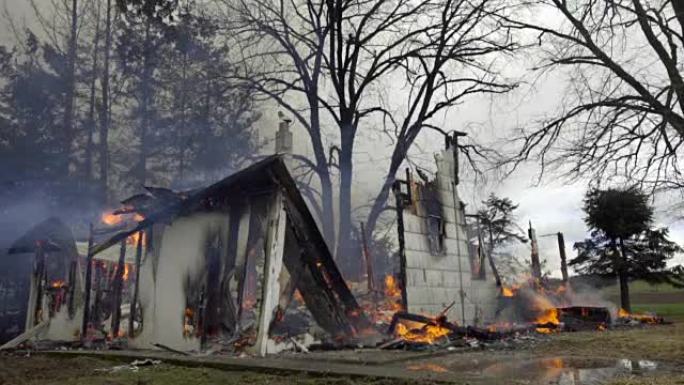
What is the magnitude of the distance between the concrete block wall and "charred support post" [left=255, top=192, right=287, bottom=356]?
5.06 metres

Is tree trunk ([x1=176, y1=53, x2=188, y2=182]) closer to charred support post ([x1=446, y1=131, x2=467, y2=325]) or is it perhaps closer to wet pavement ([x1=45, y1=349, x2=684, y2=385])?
charred support post ([x1=446, y1=131, x2=467, y2=325])

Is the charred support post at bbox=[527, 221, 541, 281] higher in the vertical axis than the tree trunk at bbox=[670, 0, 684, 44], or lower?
lower

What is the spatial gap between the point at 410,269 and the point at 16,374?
29.9 ft

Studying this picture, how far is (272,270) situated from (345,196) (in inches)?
412

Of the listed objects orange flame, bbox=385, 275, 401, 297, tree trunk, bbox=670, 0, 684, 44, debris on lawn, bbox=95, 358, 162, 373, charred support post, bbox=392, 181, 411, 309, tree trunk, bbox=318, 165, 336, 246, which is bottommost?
debris on lawn, bbox=95, 358, 162, 373

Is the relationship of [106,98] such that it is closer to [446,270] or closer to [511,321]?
[446,270]

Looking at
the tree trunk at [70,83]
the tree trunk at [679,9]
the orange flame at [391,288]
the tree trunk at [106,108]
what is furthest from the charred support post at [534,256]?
the tree trunk at [70,83]

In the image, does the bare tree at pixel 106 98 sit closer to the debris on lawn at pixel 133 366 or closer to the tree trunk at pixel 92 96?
the tree trunk at pixel 92 96

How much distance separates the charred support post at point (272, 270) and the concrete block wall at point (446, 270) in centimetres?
506

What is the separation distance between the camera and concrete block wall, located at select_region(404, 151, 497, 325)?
556 inches

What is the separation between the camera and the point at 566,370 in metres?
6.89

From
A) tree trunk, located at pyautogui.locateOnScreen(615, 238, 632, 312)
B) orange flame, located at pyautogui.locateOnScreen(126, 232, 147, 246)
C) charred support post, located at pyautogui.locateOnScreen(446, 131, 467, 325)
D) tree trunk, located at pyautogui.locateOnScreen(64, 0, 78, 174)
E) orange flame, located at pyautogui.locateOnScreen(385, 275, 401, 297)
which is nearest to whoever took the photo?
orange flame, located at pyautogui.locateOnScreen(126, 232, 147, 246)

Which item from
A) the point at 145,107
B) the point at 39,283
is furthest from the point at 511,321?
the point at 145,107

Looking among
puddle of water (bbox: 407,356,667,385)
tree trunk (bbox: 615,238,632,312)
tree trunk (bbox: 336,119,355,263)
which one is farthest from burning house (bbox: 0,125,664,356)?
tree trunk (bbox: 615,238,632,312)
